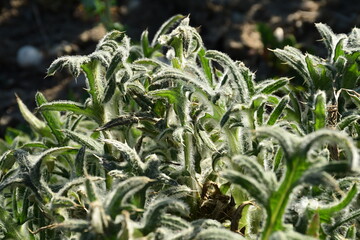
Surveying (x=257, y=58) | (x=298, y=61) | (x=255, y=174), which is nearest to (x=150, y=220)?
(x=255, y=174)

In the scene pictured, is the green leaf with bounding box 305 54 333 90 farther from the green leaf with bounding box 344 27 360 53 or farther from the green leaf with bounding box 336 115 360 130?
the green leaf with bounding box 336 115 360 130

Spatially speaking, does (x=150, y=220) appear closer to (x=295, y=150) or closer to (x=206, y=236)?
(x=206, y=236)

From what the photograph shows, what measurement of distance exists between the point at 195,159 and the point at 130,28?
3.55m

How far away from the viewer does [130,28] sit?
17.2 feet

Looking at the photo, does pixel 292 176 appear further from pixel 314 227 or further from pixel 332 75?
pixel 332 75

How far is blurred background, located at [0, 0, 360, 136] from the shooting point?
4.58 m

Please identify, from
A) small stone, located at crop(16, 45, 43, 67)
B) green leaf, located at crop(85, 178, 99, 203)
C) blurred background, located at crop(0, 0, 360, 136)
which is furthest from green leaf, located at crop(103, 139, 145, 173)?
small stone, located at crop(16, 45, 43, 67)

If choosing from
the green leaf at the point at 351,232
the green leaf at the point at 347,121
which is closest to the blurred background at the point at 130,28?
the green leaf at the point at 347,121

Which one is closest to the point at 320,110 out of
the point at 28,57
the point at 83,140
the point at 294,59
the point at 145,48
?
the point at 294,59

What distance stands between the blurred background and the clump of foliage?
237 centimetres

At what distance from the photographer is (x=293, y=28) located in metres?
4.72

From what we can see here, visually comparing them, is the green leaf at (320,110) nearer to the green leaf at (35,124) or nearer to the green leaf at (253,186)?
the green leaf at (253,186)

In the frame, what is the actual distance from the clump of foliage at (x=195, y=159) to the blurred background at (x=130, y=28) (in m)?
2.37

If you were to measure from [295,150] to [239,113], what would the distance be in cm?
42
